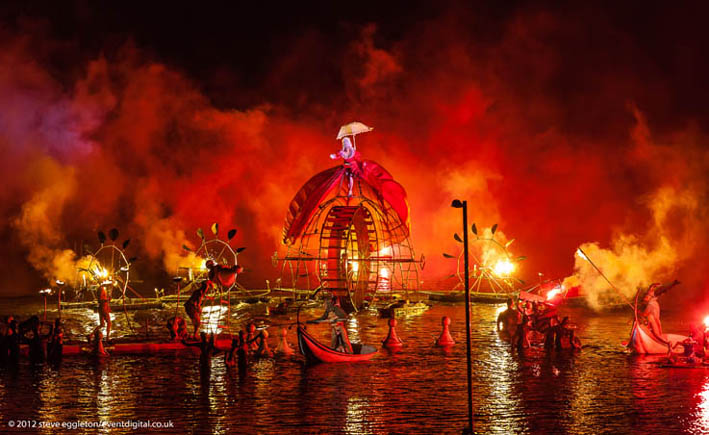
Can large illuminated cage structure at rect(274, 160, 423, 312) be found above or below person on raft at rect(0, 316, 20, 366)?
above

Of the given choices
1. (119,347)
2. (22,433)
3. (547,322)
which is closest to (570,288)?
(547,322)

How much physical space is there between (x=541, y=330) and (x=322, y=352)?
355 inches

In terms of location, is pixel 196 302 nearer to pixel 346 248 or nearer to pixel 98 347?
pixel 98 347

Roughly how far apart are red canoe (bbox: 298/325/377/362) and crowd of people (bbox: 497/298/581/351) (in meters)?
5.71

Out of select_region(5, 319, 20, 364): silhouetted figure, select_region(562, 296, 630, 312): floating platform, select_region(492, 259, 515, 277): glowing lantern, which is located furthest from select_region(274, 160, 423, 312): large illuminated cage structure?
select_region(5, 319, 20, 364): silhouetted figure

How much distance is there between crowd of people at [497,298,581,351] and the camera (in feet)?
80.9

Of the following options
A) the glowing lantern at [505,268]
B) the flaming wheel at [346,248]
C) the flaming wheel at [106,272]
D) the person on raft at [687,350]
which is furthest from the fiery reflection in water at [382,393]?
the glowing lantern at [505,268]

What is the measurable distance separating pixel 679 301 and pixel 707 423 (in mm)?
32908

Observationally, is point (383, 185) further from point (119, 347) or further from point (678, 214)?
point (678, 214)

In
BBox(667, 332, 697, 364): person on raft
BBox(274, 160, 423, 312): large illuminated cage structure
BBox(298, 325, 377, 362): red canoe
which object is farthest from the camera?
BBox(274, 160, 423, 312): large illuminated cage structure

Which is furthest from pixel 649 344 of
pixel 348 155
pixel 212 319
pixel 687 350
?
pixel 212 319

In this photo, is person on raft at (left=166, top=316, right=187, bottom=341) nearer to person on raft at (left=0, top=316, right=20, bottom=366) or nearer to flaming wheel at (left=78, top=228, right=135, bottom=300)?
flaming wheel at (left=78, top=228, right=135, bottom=300)

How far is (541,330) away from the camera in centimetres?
2603

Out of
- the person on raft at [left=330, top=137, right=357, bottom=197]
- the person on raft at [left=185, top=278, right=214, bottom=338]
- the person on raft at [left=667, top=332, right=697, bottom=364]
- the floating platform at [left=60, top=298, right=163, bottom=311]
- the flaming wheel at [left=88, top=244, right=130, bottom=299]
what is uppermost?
the person on raft at [left=330, top=137, right=357, bottom=197]
